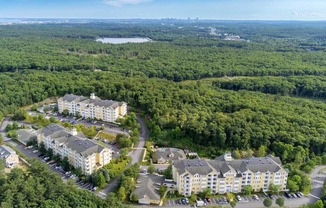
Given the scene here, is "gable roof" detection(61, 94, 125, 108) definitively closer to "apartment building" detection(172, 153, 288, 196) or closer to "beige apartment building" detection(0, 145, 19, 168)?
"beige apartment building" detection(0, 145, 19, 168)

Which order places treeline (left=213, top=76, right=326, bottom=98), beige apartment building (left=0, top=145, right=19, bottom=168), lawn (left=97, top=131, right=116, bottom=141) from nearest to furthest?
1. beige apartment building (left=0, top=145, right=19, bottom=168)
2. lawn (left=97, top=131, right=116, bottom=141)
3. treeline (left=213, top=76, right=326, bottom=98)

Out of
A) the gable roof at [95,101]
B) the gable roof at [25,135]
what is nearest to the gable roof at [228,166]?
the gable roof at [95,101]

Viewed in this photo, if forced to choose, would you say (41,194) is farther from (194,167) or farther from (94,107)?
(94,107)

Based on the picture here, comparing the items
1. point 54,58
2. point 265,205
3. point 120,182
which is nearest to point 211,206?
point 265,205

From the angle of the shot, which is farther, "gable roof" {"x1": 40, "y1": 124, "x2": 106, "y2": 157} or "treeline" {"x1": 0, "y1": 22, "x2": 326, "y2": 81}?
"treeline" {"x1": 0, "y1": 22, "x2": 326, "y2": 81}

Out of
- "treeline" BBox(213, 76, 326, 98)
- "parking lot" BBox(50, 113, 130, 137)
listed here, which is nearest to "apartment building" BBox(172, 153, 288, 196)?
"parking lot" BBox(50, 113, 130, 137)

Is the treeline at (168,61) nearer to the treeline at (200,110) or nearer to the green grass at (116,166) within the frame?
the treeline at (200,110)

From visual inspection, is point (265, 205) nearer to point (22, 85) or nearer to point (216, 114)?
point (216, 114)
